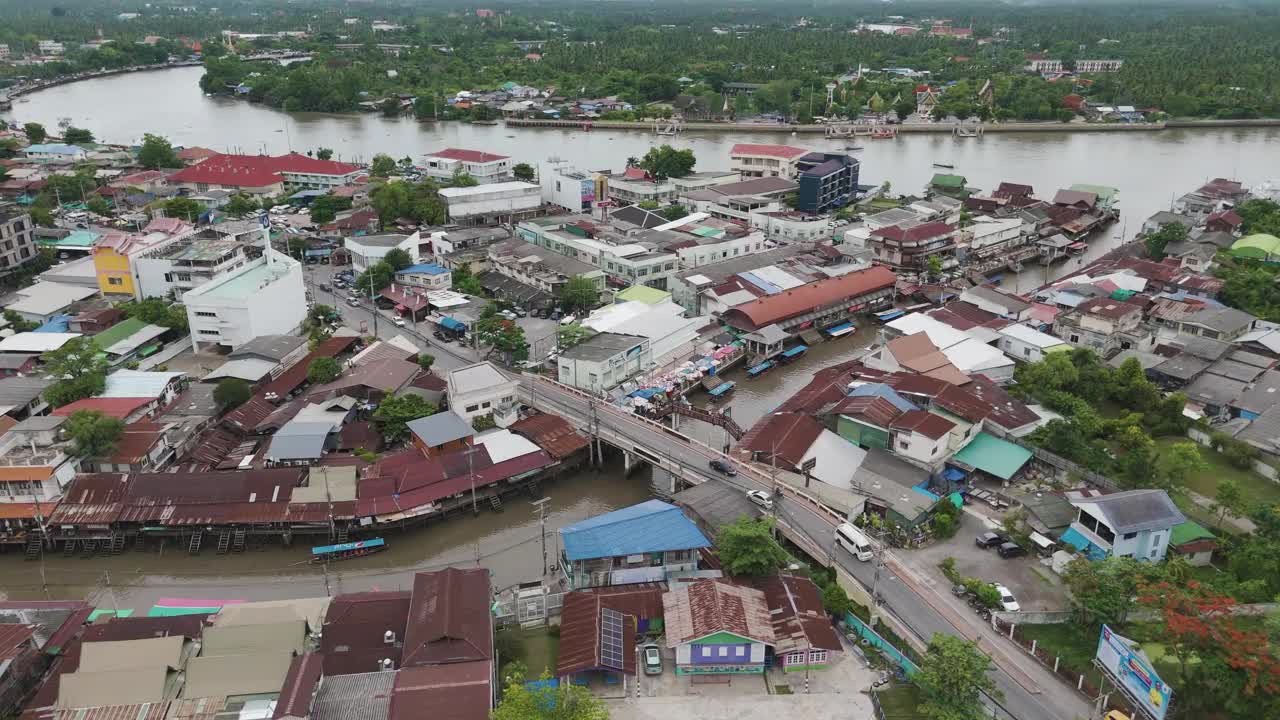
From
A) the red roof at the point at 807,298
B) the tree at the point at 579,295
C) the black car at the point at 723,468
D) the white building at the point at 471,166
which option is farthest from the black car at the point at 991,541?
the white building at the point at 471,166

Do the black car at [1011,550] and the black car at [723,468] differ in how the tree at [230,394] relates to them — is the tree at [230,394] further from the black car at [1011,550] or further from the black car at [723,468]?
the black car at [1011,550]

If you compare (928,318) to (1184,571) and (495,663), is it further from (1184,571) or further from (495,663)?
(495,663)

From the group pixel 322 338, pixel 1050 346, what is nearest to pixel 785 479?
pixel 1050 346

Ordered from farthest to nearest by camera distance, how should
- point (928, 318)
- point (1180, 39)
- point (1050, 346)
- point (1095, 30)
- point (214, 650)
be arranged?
point (1095, 30) < point (1180, 39) < point (928, 318) < point (1050, 346) < point (214, 650)

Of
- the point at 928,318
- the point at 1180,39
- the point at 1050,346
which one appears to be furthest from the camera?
the point at 1180,39

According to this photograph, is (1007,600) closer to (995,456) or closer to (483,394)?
(995,456)

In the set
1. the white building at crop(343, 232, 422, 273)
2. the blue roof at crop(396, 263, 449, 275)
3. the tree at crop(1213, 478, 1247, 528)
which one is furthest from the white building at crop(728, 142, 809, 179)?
the tree at crop(1213, 478, 1247, 528)
